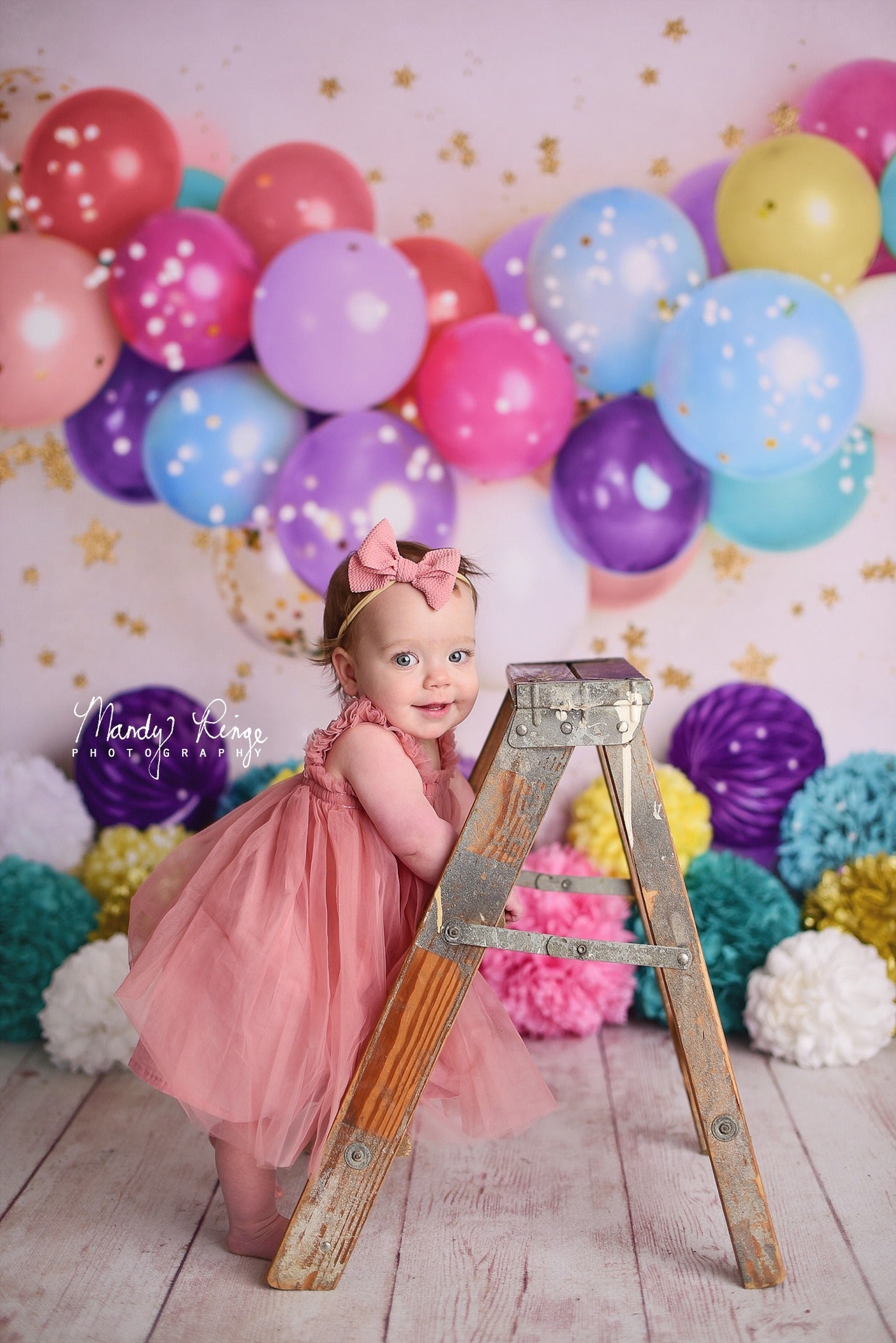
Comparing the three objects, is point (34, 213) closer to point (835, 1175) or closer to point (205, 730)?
point (205, 730)

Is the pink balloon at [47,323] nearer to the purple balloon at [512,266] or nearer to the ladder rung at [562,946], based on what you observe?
the purple balloon at [512,266]

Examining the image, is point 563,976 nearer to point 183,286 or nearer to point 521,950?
point 521,950

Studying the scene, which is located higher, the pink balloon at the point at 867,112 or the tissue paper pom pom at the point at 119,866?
the pink balloon at the point at 867,112

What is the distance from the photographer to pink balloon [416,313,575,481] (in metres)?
2.06

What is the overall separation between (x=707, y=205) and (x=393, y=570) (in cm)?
125

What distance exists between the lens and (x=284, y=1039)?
1411mm

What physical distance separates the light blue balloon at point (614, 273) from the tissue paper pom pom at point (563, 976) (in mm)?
987

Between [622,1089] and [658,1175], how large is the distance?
0.93 ft

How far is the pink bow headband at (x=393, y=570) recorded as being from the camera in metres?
1.50

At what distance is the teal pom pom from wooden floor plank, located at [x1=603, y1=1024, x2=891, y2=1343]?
105 cm

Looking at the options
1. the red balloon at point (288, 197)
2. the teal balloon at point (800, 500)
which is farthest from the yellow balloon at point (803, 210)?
the red balloon at point (288, 197)

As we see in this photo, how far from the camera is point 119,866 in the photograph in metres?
2.32

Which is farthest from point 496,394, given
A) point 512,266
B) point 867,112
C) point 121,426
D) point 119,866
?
point 119,866

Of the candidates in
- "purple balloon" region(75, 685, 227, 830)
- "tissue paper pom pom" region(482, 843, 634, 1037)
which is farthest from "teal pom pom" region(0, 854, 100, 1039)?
"tissue paper pom pom" region(482, 843, 634, 1037)
